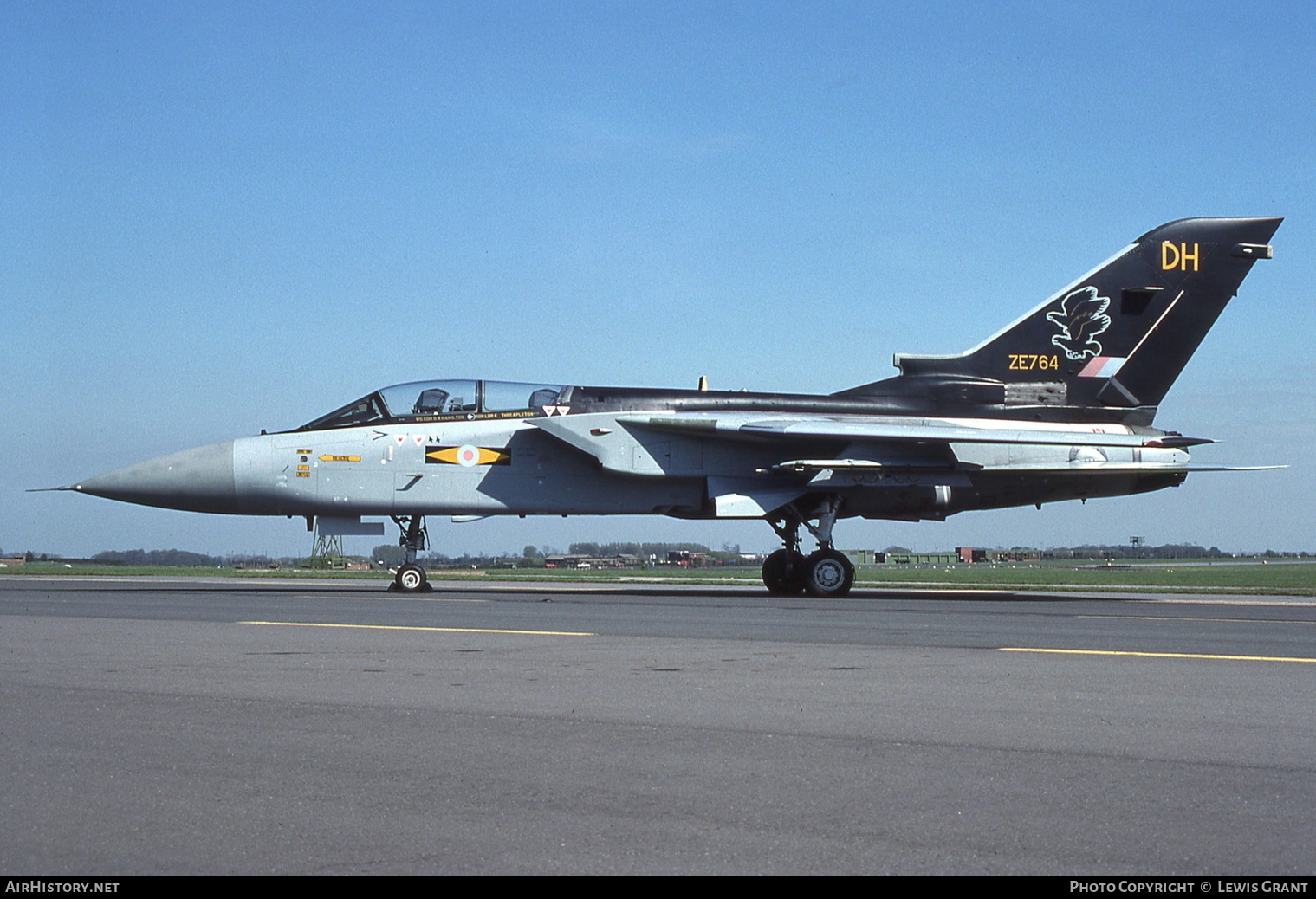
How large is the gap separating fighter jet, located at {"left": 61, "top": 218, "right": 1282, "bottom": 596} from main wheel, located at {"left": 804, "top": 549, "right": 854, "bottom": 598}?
0.03 meters

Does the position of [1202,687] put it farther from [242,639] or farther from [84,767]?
[242,639]

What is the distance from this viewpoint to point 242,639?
34.3 feet

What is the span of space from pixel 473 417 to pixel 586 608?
6304 millimetres

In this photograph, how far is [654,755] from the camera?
206 inches

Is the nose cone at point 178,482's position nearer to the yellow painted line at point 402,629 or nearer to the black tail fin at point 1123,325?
the yellow painted line at point 402,629

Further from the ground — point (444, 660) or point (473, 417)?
point (473, 417)

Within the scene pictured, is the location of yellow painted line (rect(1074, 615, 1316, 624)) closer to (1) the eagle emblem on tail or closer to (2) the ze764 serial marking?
(2) the ze764 serial marking

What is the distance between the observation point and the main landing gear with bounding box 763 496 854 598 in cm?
2045

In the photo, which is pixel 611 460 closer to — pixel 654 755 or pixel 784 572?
pixel 784 572

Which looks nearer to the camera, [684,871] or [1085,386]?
[684,871]

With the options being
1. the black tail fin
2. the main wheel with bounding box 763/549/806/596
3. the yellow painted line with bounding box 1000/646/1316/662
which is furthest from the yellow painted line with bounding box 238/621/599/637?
the black tail fin

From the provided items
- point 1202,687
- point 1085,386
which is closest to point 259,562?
point 1085,386

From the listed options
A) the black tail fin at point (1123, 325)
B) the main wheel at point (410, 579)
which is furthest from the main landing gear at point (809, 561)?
the main wheel at point (410, 579)

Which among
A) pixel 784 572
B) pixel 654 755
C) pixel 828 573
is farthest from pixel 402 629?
pixel 784 572
